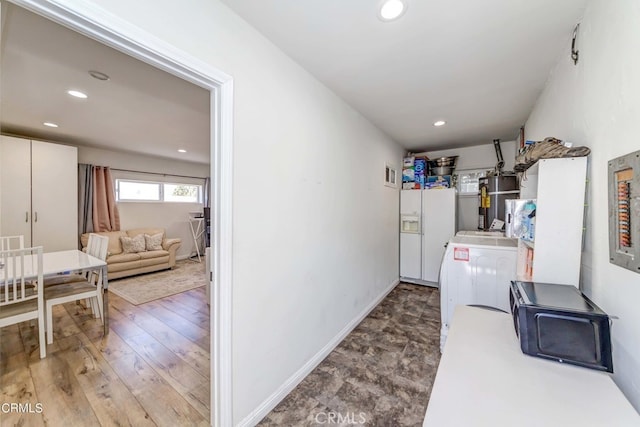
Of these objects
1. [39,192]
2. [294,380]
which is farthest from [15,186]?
[294,380]

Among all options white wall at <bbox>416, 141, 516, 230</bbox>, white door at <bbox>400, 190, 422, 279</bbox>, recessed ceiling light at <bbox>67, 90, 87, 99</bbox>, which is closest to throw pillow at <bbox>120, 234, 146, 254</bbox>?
recessed ceiling light at <bbox>67, 90, 87, 99</bbox>

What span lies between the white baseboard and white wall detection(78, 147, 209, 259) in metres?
5.14

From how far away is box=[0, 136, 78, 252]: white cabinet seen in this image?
11.5 ft

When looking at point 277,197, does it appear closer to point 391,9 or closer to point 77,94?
point 391,9

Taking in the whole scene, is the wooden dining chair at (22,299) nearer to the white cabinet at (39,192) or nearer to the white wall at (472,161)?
the white cabinet at (39,192)

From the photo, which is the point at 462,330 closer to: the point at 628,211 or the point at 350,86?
the point at 628,211

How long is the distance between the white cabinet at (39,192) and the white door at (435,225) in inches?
232

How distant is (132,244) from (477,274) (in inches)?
221

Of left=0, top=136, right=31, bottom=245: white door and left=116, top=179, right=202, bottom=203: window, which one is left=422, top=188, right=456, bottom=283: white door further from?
left=0, top=136, right=31, bottom=245: white door

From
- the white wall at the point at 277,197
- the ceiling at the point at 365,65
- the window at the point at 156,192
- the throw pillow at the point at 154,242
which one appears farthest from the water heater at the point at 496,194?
the window at the point at 156,192

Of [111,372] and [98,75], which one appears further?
[98,75]

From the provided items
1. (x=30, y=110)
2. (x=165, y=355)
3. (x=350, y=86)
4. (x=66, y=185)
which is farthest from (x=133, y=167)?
(x=350, y=86)

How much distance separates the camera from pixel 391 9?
128 cm

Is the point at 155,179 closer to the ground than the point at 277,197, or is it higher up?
higher up
